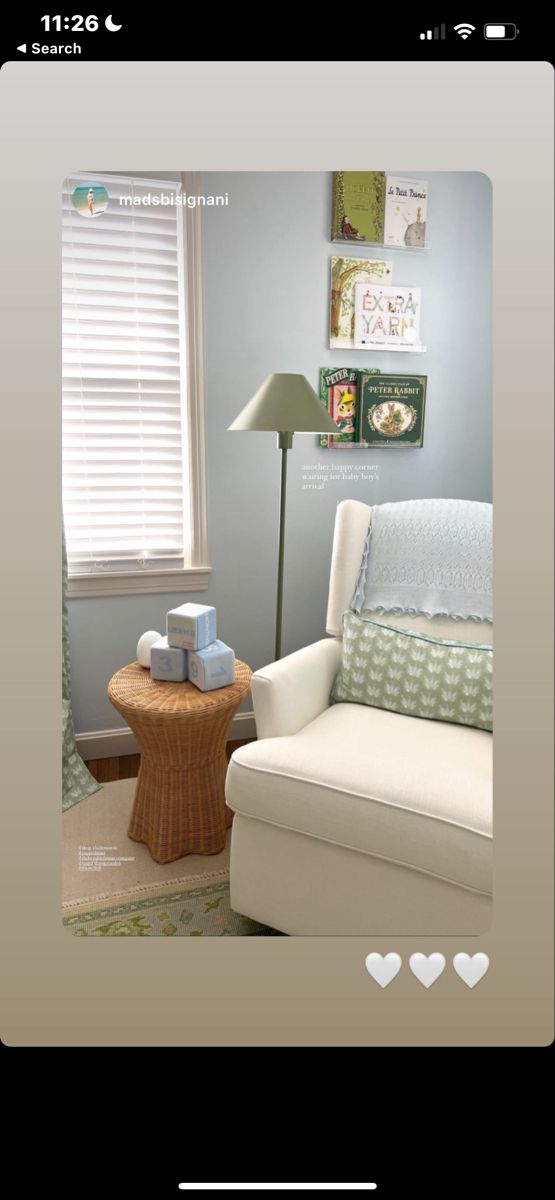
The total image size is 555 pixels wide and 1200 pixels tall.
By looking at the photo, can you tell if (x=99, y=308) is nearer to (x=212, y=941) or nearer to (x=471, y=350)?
(x=471, y=350)

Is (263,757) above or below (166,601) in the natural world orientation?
below

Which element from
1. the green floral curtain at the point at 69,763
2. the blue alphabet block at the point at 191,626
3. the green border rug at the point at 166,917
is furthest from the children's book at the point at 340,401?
the green border rug at the point at 166,917

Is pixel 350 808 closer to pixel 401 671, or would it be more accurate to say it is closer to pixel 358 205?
pixel 401 671

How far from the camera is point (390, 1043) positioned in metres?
0.89

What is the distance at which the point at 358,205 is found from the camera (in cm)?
87

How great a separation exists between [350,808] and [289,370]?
58 cm

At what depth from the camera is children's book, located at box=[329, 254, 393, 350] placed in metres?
0.91
